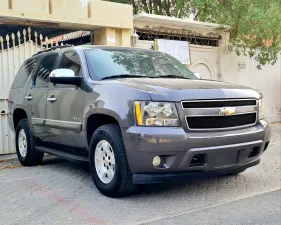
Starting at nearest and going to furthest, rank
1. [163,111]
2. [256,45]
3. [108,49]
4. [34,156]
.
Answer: [163,111] → [108,49] → [34,156] → [256,45]

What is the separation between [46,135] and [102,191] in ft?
5.88

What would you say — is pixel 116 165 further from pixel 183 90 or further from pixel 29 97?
pixel 29 97

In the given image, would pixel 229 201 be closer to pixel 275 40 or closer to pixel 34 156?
pixel 34 156

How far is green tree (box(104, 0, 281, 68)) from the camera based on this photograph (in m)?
10.8

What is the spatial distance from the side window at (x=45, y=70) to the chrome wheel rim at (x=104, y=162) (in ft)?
6.29

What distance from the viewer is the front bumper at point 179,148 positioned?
406 cm

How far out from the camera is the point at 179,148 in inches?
160

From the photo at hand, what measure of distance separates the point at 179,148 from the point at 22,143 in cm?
388

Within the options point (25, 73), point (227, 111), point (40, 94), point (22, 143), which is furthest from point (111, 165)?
point (25, 73)

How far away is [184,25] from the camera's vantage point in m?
11.4

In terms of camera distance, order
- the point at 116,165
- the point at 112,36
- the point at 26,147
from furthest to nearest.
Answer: the point at 112,36 < the point at 26,147 < the point at 116,165

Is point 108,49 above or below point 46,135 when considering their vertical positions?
above

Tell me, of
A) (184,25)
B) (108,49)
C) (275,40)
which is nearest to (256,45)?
(275,40)

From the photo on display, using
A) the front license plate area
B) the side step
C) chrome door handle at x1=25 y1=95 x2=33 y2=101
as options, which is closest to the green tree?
chrome door handle at x1=25 y1=95 x2=33 y2=101
